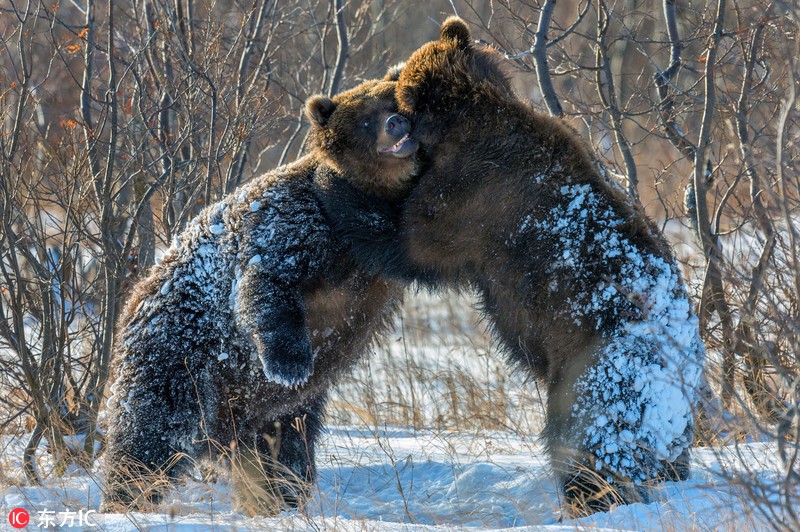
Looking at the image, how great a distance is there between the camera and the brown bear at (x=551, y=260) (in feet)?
12.2

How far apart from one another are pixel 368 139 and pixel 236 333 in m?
1.28

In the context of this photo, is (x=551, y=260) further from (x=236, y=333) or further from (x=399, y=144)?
(x=236, y=333)

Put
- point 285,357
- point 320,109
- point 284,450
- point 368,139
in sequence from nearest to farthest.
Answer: point 285,357, point 368,139, point 320,109, point 284,450

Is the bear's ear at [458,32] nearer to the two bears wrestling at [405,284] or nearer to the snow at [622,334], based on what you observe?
the two bears wrestling at [405,284]

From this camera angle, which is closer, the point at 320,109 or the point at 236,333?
the point at 236,333

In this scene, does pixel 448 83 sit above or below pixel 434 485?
above

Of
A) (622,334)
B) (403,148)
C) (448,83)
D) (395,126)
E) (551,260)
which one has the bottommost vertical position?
(622,334)

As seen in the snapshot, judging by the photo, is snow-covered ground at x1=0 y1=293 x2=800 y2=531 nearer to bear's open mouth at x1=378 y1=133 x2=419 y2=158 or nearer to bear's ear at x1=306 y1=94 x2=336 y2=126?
bear's open mouth at x1=378 y1=133 x2=419 y2=158

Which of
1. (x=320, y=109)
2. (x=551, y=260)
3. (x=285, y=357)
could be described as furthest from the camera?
(x=320, y=109)

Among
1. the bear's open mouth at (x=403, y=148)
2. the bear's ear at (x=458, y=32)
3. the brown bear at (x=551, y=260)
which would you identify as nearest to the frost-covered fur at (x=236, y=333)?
the brown bear at (x=551, y=260)

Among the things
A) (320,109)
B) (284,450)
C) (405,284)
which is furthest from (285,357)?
(320,109)

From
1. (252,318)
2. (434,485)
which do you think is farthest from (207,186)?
(434,485)

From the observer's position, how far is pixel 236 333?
441cm

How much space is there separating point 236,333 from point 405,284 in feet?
3.15
